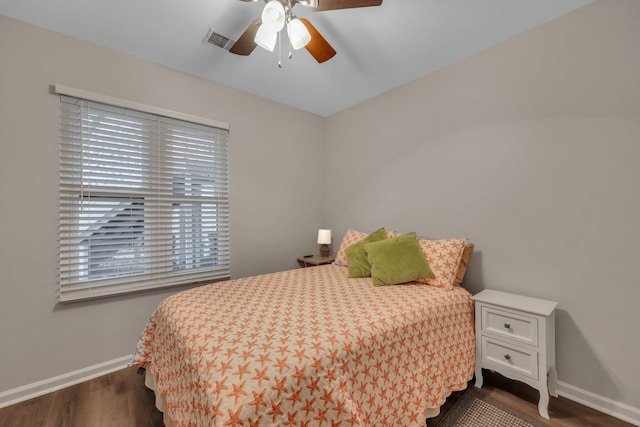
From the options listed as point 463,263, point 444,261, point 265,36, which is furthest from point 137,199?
point 463,263

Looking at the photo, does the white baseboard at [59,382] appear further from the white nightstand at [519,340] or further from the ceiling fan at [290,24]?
the white nightstand at [519,340]

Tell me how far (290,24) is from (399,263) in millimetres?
1771

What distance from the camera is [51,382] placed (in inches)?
76.7

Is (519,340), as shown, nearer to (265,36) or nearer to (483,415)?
(483,415)

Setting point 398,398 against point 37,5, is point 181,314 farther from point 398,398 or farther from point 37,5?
point 37,5

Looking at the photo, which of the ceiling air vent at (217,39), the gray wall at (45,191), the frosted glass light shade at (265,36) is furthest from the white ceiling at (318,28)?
the frosted glass light shade at (265,36)

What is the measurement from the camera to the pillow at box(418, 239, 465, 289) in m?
2.04

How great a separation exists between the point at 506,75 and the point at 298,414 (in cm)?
260

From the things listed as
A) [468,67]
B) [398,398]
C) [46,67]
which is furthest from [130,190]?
[468,67]

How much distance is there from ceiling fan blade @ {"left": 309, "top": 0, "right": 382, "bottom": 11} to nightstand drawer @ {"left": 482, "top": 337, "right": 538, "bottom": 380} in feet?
7.11

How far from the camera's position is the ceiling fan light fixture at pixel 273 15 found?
4.84ft

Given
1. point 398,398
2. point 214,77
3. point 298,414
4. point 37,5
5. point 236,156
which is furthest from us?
point 236,156

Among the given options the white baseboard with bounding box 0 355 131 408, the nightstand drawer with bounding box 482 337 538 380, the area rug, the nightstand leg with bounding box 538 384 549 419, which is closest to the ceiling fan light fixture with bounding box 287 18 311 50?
the nightstand drawer with bounding box 482 337 538 380

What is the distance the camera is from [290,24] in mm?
1595
